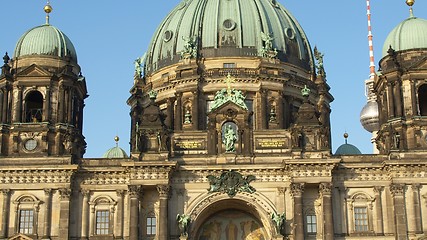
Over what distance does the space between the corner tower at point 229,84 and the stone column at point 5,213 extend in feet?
28.8

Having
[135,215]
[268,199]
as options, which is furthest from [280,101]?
[135,215]

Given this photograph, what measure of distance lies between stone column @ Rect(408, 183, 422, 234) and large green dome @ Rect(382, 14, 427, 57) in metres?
9.96

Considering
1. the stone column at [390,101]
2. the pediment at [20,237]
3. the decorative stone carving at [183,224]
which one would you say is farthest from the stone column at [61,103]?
the stone column at [390,101]

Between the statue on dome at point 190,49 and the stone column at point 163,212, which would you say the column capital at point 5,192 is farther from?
the statue on dome at point 190,49

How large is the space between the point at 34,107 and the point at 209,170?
43.5ft

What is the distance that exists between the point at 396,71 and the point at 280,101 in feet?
32.8

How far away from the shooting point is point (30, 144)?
184 ft

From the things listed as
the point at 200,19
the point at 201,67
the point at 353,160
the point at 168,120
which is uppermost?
the point at 200,19

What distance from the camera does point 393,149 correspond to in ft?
181

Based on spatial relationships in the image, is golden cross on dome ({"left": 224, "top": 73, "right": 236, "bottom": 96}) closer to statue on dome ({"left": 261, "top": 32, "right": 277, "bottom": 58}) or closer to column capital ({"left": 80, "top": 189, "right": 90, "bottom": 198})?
statue on dome ({"left": 261, "top": 32, "right": 277, "bottom": 58})

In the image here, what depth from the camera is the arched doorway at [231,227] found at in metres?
57.3

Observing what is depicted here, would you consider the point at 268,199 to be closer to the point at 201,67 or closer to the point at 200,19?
the point at 201,67

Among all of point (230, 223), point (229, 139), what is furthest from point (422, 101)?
point (230, 223)

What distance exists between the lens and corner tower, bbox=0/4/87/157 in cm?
5581
